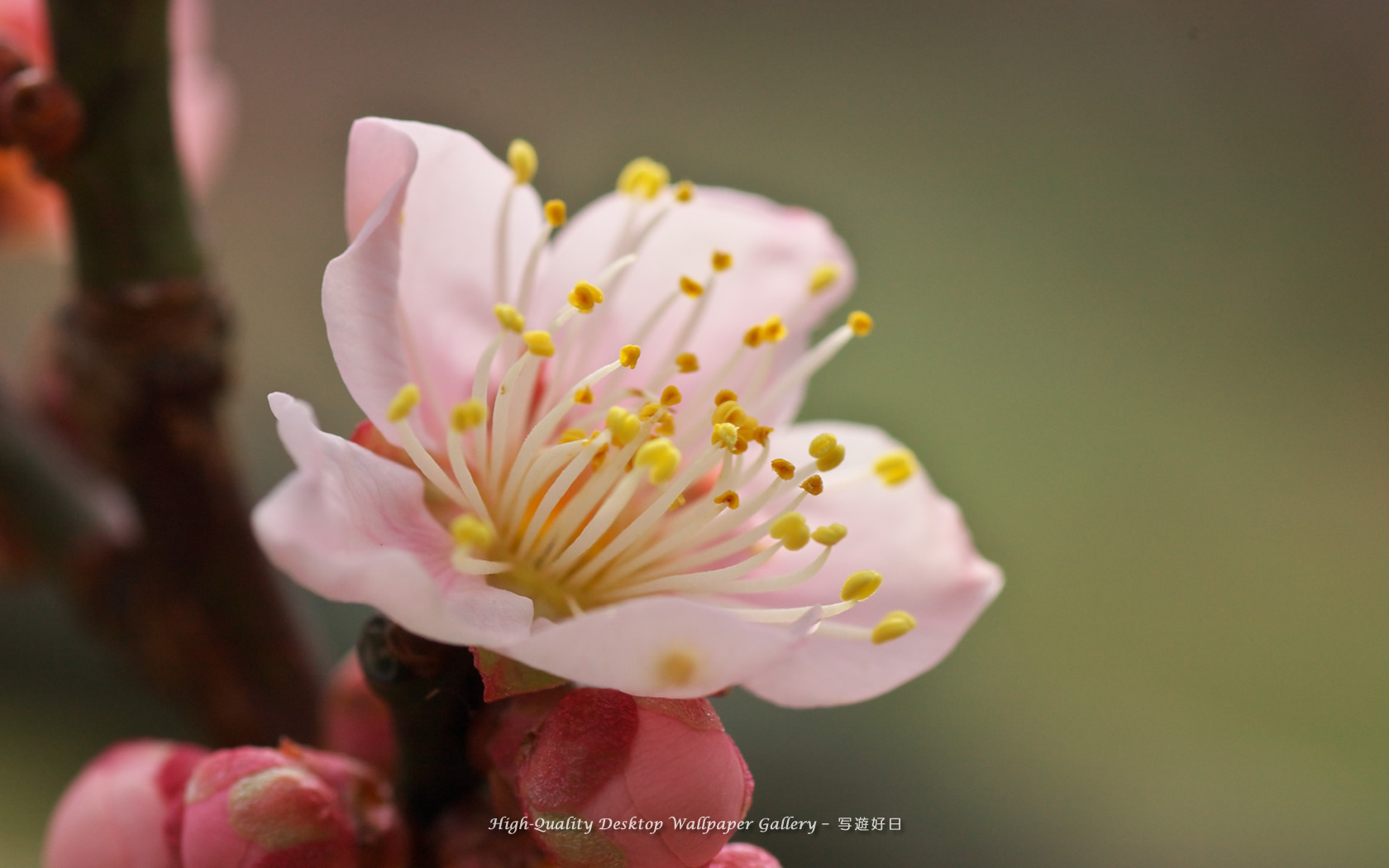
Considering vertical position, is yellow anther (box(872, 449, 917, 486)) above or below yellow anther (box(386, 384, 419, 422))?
below

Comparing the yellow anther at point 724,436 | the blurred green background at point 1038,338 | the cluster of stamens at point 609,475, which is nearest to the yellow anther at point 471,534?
the cluster of stamens at point 609,475

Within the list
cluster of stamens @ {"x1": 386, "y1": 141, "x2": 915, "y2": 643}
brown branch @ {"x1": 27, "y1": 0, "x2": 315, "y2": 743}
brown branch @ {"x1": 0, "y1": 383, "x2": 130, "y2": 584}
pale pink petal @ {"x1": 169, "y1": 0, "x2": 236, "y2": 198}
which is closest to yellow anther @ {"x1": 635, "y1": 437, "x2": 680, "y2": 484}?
cluster of stamens @ {"x1": 386, "y1": 141, "x2": 915, "y2": 643}

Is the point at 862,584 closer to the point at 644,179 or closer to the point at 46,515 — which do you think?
the point at 644,179

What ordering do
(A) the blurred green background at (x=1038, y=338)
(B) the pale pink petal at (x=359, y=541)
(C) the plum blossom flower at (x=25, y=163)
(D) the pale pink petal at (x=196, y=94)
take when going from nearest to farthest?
(B) the pale pink petal at (x=359, y=541) → (C) the plum blossom flower at (x=25, y=163) → (D) the pale pink petal at (x=196, y=94) → (A) the blurred green background at (x=1038, y=338)

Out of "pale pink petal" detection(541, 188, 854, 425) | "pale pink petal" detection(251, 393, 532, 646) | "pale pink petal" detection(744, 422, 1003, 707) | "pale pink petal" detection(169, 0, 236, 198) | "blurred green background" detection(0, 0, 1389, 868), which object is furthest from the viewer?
"blurred green background" detection(0, 0, 1389, 868)

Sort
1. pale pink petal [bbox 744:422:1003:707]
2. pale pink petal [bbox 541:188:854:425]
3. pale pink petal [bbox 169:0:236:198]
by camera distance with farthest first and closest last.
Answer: pale pink petal [bbox 169:0:236:198] → pale pink petal [bbox 541:188:854:425] → pale pink petal [bbox 744:422:1003:707]

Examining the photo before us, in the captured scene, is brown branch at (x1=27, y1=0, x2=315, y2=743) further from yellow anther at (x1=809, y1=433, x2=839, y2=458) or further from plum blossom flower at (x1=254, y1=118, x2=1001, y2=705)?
yellow anther at (x1=809, y1=433, x2=839, y2=458)

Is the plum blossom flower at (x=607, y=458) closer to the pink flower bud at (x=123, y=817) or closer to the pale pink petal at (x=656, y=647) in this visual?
the pale pink petal at (x=656, y=647)
